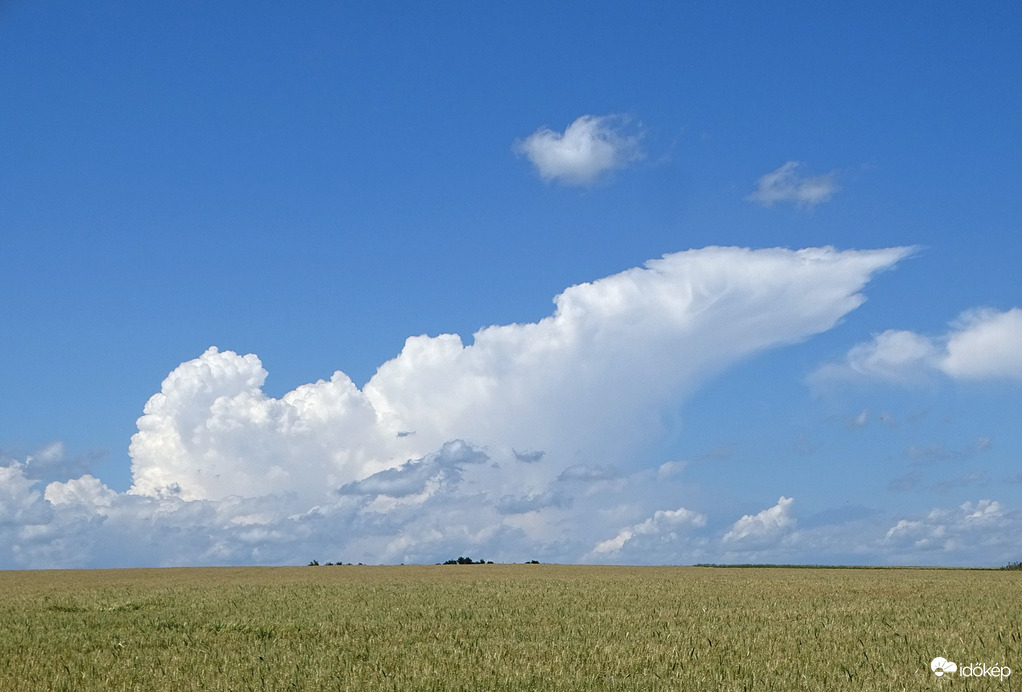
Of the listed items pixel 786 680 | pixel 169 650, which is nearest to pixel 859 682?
pixel 786 680

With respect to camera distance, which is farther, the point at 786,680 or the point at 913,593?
the point at 913,593

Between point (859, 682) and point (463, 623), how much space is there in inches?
401

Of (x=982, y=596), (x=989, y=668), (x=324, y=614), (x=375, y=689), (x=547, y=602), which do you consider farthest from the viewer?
(x=982, y=596)

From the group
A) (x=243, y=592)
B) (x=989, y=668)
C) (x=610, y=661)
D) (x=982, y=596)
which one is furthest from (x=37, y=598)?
(x=982, y=596)

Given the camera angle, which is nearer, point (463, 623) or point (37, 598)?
point (463, 623)

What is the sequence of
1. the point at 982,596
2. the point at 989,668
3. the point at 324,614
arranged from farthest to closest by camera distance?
the point at 982,596 → the point at 324,614 → the point at 989,668

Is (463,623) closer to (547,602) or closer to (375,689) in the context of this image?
(547,602)

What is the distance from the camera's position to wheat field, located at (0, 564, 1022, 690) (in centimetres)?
1352

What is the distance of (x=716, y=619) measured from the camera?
2123cm

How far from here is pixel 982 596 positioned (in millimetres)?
30734

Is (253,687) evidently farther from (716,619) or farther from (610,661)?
(716,619)

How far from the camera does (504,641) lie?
17266 millimetres

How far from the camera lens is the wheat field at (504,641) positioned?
13516 millimetres

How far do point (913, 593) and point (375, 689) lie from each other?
2546 cm
